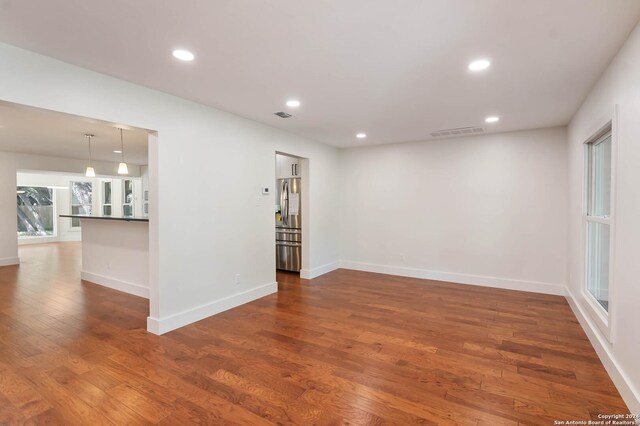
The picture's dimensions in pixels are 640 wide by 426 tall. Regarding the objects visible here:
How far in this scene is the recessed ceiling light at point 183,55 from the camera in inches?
94.4

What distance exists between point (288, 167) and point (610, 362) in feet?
16.8

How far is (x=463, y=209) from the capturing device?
213 inches

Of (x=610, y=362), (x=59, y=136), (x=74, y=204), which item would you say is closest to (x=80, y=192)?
(x=74, y=204)

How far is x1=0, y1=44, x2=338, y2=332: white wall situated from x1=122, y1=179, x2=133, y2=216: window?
8.61 m

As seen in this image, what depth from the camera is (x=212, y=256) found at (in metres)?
3.88

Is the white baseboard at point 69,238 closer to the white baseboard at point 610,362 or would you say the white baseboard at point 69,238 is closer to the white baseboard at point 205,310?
the white baseboard at point 205,310

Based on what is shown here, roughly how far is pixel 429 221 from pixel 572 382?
3.49 metres

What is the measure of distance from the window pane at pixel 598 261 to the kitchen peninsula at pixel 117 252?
5.27 meters

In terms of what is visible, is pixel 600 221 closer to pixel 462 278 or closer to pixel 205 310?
pixel 462 278

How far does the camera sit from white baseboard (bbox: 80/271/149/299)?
4.62m

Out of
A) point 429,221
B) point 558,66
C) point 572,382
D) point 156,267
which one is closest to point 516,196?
point 429,221

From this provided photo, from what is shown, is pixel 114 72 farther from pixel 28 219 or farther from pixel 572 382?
pixel 28 219

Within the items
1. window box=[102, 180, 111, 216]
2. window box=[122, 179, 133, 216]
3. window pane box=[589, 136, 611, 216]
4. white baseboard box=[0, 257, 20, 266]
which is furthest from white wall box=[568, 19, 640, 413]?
window box=[102, 180, 111, 216]

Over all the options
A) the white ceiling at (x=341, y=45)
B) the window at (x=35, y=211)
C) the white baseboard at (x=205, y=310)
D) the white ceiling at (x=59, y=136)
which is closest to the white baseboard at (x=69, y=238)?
the window at (x=35, y=211)
